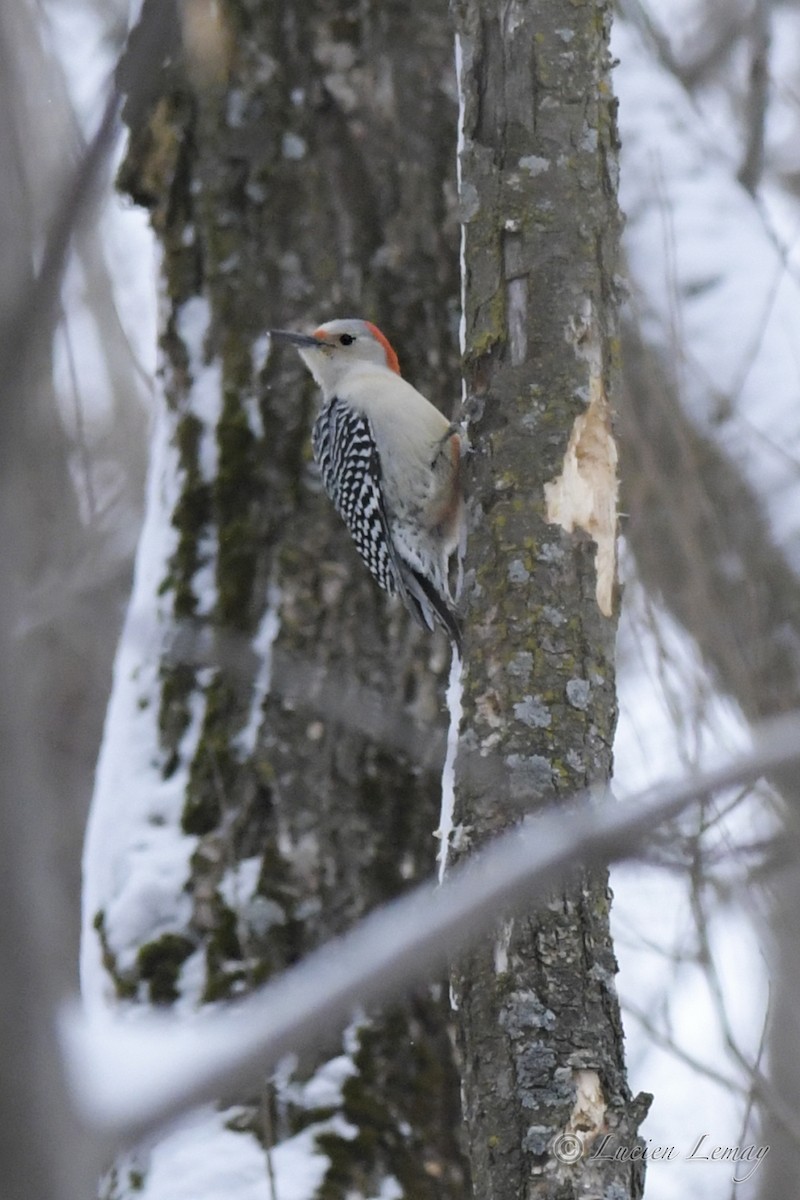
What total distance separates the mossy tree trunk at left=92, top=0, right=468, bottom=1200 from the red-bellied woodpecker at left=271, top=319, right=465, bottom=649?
104mm

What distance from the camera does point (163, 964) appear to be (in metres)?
3.84

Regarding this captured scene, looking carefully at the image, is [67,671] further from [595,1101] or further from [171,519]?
[595,1101]

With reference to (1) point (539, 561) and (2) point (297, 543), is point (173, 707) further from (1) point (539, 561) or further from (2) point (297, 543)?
(1) point (539, 561)

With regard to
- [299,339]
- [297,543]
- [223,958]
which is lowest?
[223,958]

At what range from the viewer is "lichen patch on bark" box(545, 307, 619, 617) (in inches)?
119

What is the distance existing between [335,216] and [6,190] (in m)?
3.83

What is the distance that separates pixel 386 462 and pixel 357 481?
0.43 ft

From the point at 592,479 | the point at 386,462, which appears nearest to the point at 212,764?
the point at 386,462

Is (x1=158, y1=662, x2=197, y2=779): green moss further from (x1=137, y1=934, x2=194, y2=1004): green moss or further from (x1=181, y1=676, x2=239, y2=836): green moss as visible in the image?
(x1=137, y1=934, x2=194, y2=1004): green moss

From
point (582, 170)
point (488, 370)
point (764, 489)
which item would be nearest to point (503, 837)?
point (488, 370)

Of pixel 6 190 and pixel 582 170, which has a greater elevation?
pixel 582 170

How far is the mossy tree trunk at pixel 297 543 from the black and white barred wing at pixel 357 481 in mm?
80

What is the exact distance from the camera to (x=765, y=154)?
568cm

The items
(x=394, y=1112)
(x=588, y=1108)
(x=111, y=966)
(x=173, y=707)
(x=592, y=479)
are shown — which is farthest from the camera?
(x=173, y=707)
